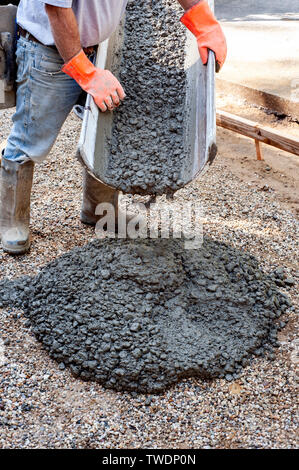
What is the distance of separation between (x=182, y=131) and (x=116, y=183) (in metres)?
0.51

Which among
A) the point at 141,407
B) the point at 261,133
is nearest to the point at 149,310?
the point at 141,407

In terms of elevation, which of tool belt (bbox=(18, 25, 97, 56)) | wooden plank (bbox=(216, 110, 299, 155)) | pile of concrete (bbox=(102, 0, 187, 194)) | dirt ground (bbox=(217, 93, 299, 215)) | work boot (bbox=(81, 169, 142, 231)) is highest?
tool belt (bbox=(18, 25, 97, 56))

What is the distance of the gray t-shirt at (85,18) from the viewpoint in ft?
8.79

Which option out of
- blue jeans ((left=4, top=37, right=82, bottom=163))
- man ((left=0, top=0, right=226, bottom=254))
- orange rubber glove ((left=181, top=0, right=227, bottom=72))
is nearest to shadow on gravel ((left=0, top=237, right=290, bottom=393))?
man ((left=0, top=0, right=226, bottom=254))

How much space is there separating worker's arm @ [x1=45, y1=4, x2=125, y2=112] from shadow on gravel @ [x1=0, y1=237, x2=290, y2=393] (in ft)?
2.48

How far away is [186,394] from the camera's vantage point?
2.39 metres

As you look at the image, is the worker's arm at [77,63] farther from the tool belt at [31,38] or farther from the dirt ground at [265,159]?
the dirt ground at [265,159]

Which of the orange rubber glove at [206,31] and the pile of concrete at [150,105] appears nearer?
the pile of concrete at [150,105]

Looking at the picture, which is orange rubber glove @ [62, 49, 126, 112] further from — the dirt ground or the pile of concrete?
the dirt ground

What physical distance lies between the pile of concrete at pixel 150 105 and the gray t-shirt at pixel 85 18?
0.36 m

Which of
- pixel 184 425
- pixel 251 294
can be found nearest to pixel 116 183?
pixel 251 294

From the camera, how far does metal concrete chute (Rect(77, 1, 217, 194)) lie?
2490 mm

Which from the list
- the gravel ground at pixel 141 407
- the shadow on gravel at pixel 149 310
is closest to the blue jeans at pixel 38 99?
the shadow on gravel at pixel 149 310

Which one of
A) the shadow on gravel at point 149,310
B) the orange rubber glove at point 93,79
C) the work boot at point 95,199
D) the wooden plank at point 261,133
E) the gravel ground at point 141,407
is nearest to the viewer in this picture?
the gravel ground at point 141,407
